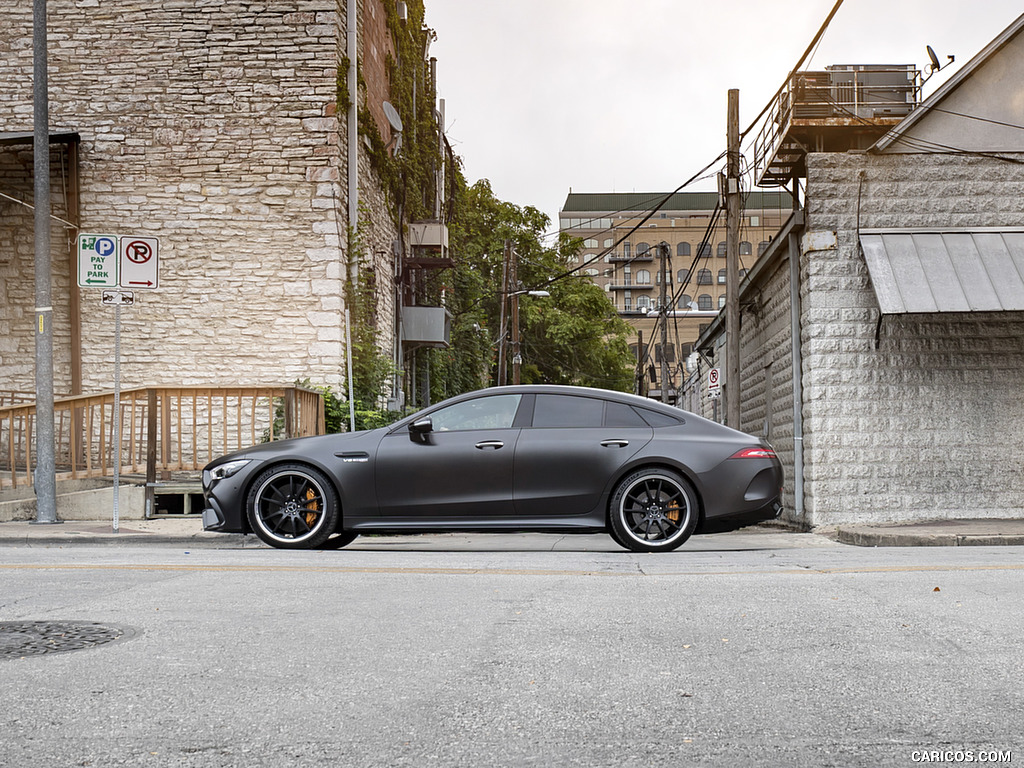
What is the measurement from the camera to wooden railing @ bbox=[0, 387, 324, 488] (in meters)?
13.5

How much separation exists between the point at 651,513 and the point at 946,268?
689cm

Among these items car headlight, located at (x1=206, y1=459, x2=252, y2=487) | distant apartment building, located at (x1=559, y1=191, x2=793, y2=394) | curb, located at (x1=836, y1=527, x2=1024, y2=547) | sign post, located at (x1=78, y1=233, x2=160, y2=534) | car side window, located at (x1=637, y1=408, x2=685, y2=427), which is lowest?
curb, located at (x1=836, y1=527, x2=1024, y2=547)

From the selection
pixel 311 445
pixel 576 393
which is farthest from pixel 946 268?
pixel 311 445

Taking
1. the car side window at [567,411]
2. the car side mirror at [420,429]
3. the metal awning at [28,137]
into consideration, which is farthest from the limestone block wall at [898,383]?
the metal awning at [28,137]

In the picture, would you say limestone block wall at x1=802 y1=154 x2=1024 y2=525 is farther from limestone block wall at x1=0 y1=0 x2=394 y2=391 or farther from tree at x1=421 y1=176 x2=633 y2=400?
tree at x1=421 y1=176 x2=633 y2=400

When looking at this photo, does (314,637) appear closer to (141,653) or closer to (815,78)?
(141,653)

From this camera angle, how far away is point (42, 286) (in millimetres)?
12953

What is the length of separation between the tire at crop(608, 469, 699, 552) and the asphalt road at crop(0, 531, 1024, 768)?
171 centimetres

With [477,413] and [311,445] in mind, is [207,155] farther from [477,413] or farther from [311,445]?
[477,413]

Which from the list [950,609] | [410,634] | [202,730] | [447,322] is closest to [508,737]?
[202,730]

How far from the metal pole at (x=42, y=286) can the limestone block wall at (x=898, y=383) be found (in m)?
9.47

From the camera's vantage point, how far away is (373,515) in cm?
959

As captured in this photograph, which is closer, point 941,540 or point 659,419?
point 659,419

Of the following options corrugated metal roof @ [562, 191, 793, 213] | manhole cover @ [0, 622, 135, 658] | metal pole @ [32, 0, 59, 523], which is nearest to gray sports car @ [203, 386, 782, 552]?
metal pole @ [32, 0, 59, 523]
